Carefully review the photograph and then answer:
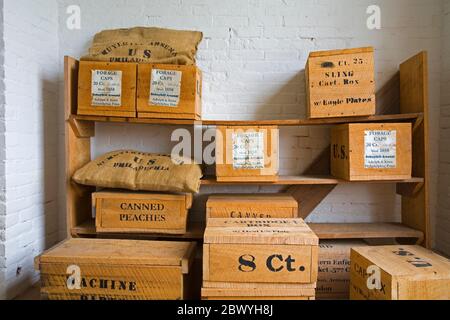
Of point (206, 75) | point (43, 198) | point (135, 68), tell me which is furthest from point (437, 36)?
point (43, 198)

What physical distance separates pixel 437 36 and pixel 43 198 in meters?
3.07

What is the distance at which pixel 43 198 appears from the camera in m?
2.24

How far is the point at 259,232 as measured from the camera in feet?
5.44

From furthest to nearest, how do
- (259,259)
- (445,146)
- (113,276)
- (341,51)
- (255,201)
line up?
(445,146) → (255,201) → (341,51) → (113,276) → (259,259)

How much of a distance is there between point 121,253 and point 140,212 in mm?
306

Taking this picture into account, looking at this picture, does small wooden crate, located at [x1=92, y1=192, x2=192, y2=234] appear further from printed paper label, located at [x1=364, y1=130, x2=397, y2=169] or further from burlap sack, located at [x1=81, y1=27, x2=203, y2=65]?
printed paper label, located at [x1=364, y1=130, x2=397, y2=169]

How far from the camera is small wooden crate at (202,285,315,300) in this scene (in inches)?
62.6

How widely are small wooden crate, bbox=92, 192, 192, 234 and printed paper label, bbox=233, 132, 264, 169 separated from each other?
15.9 inches

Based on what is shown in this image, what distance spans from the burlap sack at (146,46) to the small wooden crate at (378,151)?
1.16m

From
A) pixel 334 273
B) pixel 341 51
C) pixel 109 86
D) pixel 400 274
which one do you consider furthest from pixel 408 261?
pixel 109 86

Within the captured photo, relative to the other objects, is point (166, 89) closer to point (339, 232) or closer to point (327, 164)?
point (327, 164)

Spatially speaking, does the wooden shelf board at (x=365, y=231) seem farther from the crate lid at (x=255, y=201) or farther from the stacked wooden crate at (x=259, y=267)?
the stacked wooden crate at (x=259, y=267)

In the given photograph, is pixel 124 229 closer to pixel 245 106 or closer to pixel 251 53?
pixel 245 106

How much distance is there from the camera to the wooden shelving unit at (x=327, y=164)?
204 centimetres
